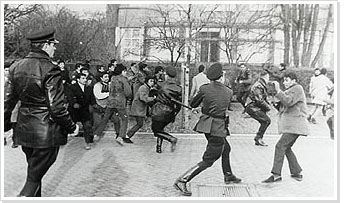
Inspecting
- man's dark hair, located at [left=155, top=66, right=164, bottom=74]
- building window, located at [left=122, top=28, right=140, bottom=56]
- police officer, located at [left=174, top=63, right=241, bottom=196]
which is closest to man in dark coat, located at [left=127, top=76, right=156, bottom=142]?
man's dark hair, located at [left=155, top=66, right=164, bottom=74]

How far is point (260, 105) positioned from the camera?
4.07 meters

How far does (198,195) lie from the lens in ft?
12.4

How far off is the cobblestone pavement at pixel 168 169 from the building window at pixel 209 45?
2.35 feet

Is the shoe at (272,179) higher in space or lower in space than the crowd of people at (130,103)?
lower

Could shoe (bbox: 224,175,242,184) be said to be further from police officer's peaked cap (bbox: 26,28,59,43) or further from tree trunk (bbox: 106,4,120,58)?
police officer's peaked cap (bbox: 26,28,59,43)

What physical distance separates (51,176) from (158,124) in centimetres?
108

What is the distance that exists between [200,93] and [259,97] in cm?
66

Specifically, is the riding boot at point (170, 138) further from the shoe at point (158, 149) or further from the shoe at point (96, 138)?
the shoe at point (96, 138)

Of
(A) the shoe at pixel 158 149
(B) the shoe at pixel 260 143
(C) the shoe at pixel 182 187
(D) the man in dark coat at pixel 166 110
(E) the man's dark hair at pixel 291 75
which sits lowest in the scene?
(C) the shoe at pixel 182 187

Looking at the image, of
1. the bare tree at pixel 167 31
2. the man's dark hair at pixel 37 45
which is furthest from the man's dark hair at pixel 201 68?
the man's dark hair at pixel 37 45

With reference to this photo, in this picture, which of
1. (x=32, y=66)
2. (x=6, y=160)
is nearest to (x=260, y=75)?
(x=32, y=66)

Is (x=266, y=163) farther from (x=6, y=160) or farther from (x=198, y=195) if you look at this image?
(x=6, y=160)

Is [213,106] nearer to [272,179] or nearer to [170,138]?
[170,138]

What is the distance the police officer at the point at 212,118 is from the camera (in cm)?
368
